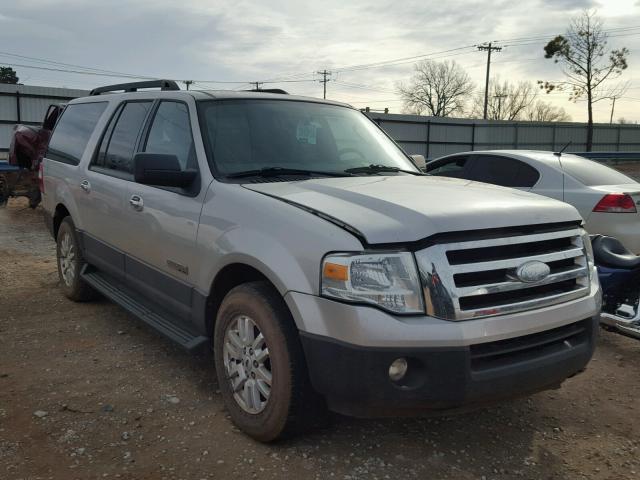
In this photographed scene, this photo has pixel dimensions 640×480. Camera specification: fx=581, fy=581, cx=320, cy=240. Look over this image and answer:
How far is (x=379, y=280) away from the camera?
2.54m

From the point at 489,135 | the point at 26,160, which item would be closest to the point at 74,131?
the point at 26,160

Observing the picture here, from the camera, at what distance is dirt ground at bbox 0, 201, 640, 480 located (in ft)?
9.43

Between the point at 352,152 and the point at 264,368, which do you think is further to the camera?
the point at 352,152

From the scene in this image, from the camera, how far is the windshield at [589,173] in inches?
264

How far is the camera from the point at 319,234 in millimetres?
2680

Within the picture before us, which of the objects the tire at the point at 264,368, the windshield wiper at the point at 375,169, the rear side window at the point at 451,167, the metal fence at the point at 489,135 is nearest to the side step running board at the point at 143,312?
the tire at the point at 264,368

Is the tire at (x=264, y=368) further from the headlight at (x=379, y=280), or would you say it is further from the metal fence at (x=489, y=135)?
the metal fence at (x=489, y=135)

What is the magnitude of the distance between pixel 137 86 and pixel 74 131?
951 mm

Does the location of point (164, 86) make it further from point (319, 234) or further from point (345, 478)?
point (345, 478)

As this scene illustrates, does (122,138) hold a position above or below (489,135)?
below

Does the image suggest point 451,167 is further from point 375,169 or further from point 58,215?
point 58,215

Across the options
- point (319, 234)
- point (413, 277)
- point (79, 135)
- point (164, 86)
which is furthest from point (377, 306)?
point (79, 135)

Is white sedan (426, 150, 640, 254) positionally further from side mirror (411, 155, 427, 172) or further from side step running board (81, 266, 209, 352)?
side step running board (81, 266, 209, 352)

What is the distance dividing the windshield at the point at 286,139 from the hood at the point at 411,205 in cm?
34
